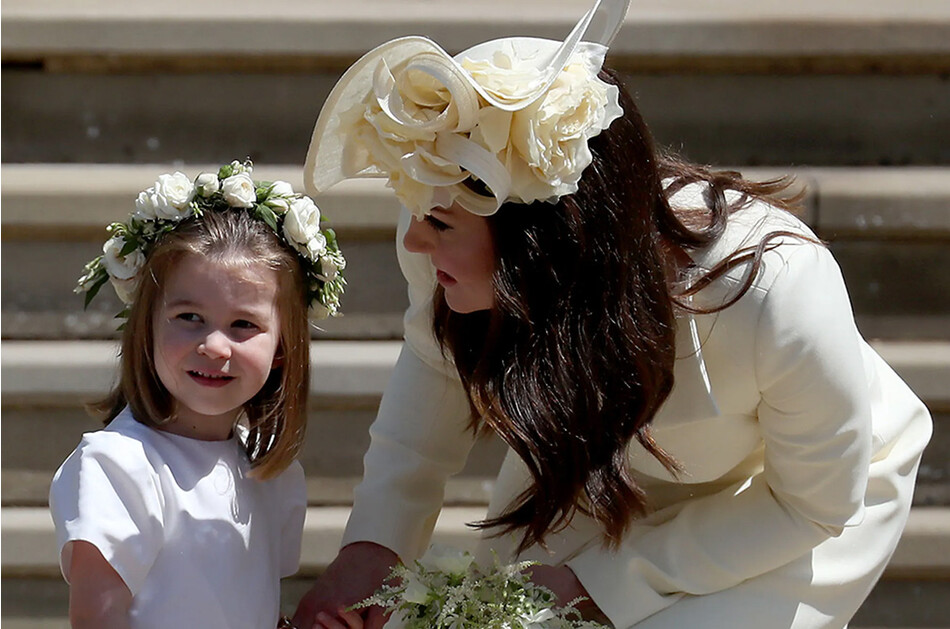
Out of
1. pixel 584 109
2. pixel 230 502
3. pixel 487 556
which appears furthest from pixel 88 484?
pixel 584 109

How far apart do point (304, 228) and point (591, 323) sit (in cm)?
54

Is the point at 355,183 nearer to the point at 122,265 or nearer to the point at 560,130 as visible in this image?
the point at 122,265

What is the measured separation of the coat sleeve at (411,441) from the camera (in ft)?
7.47

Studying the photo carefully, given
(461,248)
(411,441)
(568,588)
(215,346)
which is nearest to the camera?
(461,248)

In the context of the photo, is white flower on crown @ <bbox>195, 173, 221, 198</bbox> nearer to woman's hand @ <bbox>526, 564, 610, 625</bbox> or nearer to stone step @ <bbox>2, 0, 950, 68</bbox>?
woman's hand @ <bbox>526, 564, 610, 625</bbox>

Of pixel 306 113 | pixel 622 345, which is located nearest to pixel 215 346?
pixel 622 345

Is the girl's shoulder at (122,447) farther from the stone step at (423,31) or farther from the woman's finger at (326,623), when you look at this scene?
the stone step at (423,31)

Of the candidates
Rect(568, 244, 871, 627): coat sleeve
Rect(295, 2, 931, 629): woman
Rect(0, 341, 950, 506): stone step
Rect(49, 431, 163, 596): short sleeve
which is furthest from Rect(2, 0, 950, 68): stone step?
Rect(49, 431, 163, 596): short sleeve

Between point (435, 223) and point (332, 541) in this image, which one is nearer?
point (435, 223)

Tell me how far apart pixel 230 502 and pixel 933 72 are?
2.11 m

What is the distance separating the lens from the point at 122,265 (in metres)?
2.08

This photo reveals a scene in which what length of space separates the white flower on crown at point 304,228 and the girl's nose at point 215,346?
0.22 m

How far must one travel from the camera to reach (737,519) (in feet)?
6.79

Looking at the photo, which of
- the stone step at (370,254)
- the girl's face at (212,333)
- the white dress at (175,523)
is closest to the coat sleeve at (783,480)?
the white dress at (175,523)
